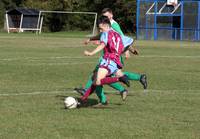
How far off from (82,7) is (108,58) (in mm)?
71276

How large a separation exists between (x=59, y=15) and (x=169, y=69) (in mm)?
59848

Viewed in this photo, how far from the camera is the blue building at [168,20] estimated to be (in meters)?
52.5

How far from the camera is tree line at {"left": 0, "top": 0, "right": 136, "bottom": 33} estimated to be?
7548 centimetres

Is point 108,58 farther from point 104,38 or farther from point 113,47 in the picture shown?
point 104,38

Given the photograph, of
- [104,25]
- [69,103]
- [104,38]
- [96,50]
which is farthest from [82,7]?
[69,103]

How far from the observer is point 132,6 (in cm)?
7538

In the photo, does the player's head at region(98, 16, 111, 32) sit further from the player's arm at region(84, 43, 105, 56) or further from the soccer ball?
the soccer ball

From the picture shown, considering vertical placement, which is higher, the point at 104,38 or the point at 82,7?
the point at 104,38

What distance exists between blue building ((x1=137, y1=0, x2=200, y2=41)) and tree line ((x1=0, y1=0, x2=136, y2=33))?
18.6m

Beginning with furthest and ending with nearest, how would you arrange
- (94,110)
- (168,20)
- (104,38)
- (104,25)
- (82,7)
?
(82,7), (168,20), (104,25), (104,38), (94,110)

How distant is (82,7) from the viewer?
81.6 meters

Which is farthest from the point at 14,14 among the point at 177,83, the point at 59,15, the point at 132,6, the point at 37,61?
the point at 177,83

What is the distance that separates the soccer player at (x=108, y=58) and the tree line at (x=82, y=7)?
6336cm

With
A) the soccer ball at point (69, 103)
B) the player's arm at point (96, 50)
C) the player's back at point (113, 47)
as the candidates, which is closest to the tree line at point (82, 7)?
the player's back at point (113, 47)
